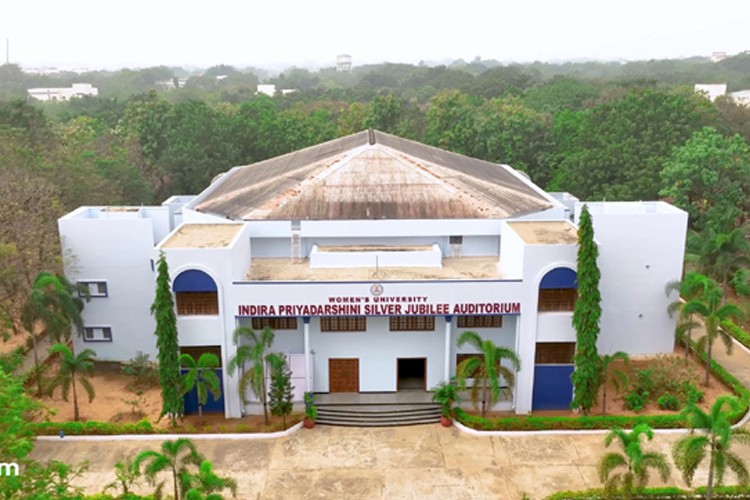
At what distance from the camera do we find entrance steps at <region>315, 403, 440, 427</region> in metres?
23.8

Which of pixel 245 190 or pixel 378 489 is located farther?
pixel 245 190

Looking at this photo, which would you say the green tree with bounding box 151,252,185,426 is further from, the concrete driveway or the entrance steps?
the entrance steps

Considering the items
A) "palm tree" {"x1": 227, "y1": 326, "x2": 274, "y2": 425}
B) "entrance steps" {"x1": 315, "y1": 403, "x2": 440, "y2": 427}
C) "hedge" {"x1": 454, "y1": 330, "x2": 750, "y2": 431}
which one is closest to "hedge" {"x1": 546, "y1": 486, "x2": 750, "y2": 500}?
"hedge" {"x1": 454, "y1": 330, "x2": 750, "y2": 431}

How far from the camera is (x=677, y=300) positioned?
1110 inches

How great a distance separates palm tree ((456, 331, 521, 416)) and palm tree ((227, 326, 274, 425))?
6610mm

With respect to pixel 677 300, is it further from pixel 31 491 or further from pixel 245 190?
pixel 31 491

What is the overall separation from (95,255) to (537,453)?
60.3ft

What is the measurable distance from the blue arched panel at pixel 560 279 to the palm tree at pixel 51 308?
1718 centimetres

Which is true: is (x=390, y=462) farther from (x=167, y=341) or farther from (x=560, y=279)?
(x=560, y=279)

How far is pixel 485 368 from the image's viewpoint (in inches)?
905

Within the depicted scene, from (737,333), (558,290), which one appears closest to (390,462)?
(558,290)

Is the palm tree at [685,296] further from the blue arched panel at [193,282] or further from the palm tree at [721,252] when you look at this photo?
the blue arched panel at [193,282]

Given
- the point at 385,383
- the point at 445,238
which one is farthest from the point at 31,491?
the point at 445,238

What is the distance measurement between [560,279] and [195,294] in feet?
41.4
